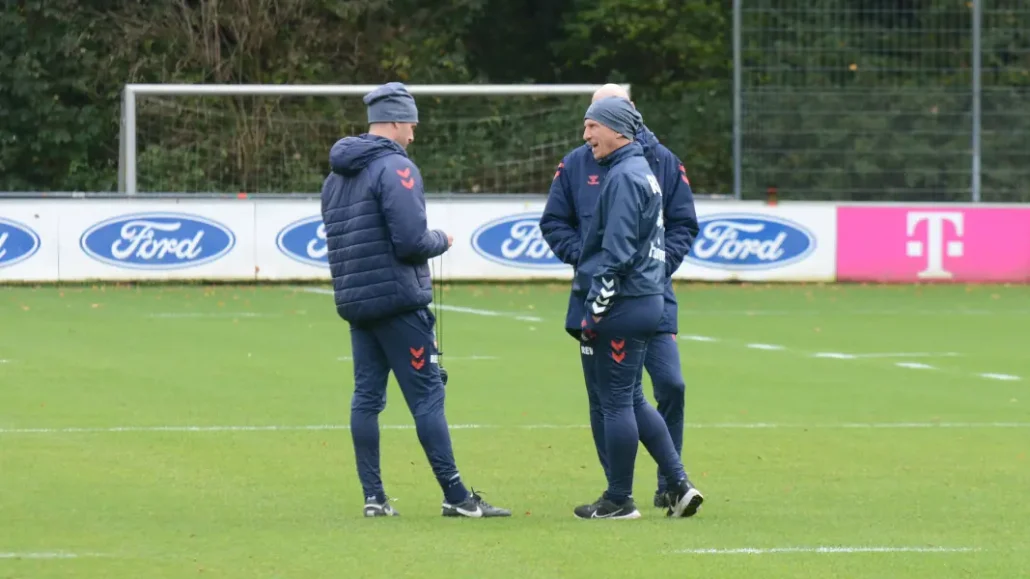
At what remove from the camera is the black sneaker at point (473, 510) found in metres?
8.97

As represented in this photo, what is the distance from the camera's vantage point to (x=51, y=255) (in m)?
25.8

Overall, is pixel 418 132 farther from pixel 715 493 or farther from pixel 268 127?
pixel 715 493

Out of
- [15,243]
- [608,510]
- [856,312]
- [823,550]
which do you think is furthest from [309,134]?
[823,550]

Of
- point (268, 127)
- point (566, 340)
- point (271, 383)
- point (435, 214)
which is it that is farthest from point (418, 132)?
point (271, 383)

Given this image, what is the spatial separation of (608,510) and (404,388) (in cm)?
101

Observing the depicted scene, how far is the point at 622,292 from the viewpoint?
868 cm

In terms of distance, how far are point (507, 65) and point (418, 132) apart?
502 inches

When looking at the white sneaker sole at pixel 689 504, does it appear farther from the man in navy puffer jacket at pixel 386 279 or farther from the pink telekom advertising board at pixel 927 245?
the pink telekom advertising board at pixel 927 245

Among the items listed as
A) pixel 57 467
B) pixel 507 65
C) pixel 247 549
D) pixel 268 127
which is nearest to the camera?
pixel 247 549

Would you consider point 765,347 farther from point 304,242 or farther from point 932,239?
point 932,239

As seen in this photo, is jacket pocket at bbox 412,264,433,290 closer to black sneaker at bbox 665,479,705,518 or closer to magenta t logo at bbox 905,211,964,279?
black sneaker at bbox 665,479,705,518

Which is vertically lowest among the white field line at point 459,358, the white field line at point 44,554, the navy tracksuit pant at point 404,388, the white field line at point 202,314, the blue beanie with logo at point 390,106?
the white field line at point 202,314

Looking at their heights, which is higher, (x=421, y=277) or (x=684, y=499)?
(x=421, y=277)

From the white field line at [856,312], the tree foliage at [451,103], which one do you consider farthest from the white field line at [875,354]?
the tree foliage at [451,103]
